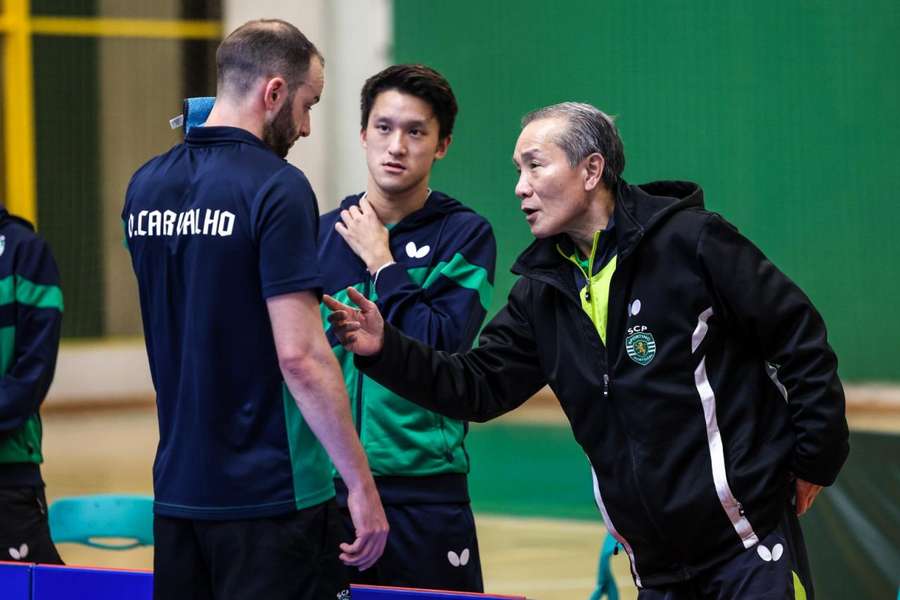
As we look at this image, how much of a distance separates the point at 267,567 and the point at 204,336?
1.48ft

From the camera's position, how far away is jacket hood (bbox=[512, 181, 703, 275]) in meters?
2.82

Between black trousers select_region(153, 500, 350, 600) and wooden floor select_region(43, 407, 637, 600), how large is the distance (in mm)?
3286

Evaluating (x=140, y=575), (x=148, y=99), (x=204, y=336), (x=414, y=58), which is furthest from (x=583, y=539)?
(x=148, y=99)

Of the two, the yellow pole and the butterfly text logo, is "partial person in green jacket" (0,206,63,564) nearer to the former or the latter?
the butterfly text logo

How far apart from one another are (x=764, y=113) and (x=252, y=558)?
9.57 m

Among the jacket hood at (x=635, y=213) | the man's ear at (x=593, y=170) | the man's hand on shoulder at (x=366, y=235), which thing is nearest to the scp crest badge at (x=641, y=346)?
the jacket hood at (x=635, y=213)

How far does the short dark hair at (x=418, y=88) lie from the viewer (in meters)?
3.51

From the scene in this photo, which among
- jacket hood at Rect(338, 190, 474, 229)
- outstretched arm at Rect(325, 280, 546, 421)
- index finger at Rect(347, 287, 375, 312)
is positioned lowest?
outstretched arm at Rect(325, 280, 546, 421)

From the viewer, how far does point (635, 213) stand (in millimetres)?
2887

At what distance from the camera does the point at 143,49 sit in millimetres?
13156

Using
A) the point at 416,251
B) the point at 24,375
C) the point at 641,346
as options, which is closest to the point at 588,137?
the point at 641,346

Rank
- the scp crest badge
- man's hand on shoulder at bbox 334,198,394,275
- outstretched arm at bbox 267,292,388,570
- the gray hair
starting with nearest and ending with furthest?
1. outstretched arm at bbox 267,292,388,570
2. the scp crest badge
3. the gray hair
4. man's hand on shoulder at bbox 334,198,394,275

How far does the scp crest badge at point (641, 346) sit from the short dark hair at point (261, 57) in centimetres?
85

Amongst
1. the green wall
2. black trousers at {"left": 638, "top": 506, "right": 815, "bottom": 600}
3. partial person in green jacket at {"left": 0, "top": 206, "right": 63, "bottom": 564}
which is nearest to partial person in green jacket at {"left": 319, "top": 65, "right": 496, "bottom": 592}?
black trousers at {"left": 638, "top": 506, "right": 815, "bottom": 600}
